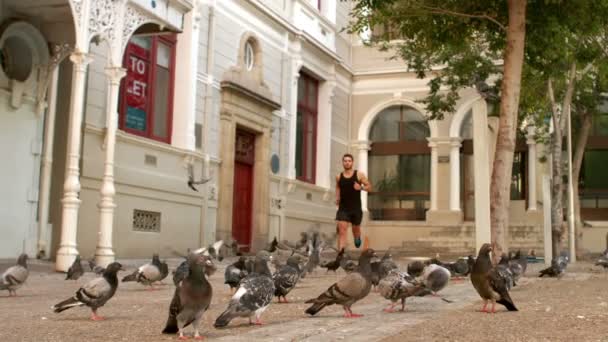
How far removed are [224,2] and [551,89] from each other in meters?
8.81

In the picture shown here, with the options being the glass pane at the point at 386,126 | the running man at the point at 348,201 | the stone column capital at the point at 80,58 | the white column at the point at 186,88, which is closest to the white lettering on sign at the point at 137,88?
the white column at the point at 186,88

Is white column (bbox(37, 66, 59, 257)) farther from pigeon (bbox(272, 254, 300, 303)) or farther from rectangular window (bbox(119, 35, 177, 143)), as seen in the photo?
pigeon (bbox(272, 254, 300, 303))

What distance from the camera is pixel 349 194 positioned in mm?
11578

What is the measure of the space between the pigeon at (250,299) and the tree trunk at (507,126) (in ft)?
18.7

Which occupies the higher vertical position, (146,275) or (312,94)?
(312,94)

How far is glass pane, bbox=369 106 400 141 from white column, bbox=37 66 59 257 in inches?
652

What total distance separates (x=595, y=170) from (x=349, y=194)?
17814 millimetres

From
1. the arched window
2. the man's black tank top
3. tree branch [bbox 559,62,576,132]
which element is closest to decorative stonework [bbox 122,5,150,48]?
the man's black tank top

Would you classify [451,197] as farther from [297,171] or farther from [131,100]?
[131,100]

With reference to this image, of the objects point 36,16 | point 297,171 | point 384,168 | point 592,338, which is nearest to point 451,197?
point 384,168

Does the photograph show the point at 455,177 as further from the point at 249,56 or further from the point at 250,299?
the point at 250,299

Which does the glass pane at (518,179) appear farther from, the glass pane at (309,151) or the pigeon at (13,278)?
the pigeon at (13,278)

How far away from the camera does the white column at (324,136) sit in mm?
25906

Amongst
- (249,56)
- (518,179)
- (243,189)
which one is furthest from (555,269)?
(518,179)
